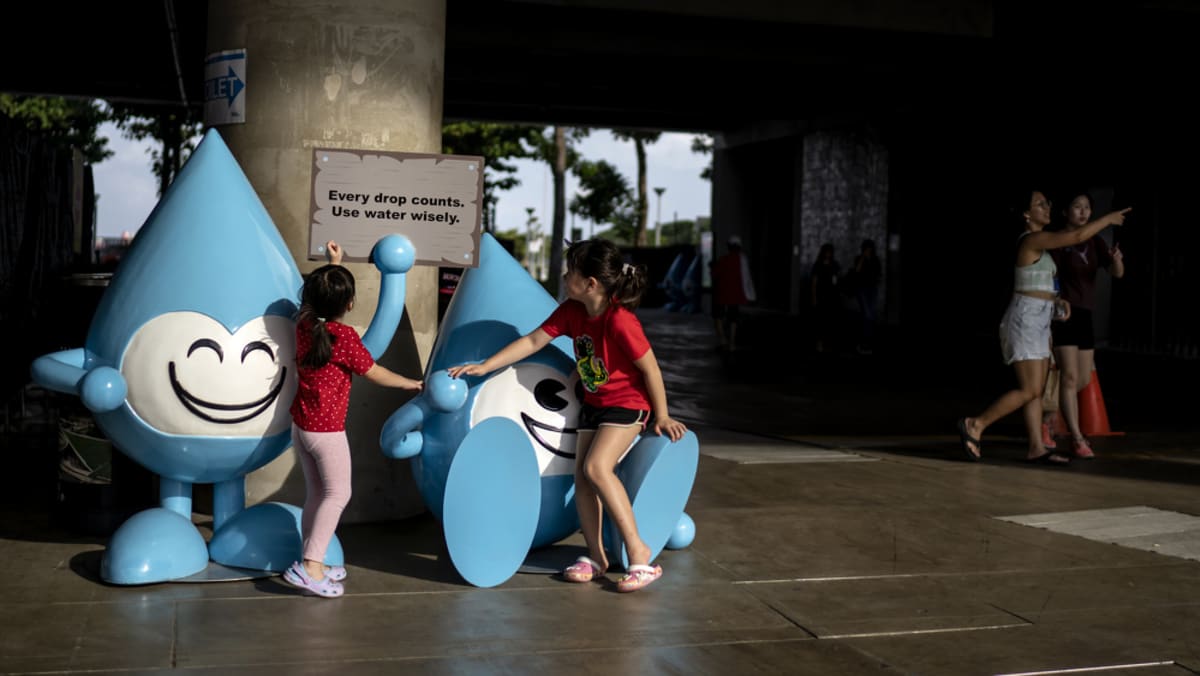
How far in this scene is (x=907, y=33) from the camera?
20953 mm

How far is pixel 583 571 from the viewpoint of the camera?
5.12 metres

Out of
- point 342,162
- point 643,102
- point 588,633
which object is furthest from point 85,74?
point 588,633

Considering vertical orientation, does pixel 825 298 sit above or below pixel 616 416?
above

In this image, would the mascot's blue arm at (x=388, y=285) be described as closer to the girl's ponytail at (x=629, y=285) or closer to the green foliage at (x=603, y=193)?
the girl's ponytail at (x=629, y=285)

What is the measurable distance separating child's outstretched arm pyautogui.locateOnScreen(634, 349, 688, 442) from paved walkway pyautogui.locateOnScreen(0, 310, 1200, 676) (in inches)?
24.7

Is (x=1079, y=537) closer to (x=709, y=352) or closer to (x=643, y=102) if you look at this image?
(x=709, y=352)

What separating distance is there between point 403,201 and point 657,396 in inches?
58.0

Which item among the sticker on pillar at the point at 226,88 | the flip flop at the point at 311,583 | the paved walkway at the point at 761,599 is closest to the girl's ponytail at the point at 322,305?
the flip flop at the point at 311,583

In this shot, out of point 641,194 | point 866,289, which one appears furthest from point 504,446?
point 641,194

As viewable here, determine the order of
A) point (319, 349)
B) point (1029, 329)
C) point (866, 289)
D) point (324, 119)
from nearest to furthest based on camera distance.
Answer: point (319, 349)
point (324, 119)
point (1029, 329)
point (866, 289)

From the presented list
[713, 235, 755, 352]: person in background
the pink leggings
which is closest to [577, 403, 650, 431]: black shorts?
the pink leggings

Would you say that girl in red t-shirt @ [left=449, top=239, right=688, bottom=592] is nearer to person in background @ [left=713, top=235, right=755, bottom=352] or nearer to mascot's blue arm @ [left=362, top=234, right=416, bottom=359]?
mascot's blue arm @ [left=362, top=234, right=416, bottom=359]

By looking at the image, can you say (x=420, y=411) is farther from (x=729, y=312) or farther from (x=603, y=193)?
(x=603, y=193)

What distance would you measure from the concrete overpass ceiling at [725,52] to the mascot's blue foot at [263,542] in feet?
49.6
